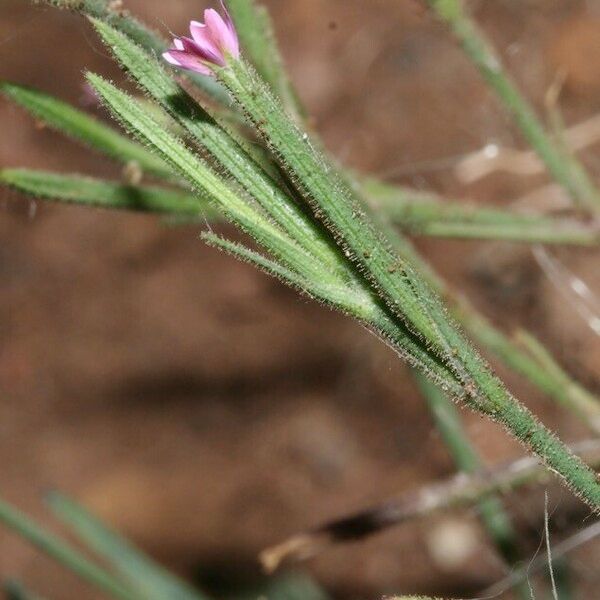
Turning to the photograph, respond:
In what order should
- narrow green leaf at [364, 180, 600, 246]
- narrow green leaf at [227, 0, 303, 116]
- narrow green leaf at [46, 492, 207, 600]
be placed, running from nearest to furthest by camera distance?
narrow green leaf at [227, 0, 303, 116] < narrow green leaf at [364, 180, 600, 246] < narrow green leaf at [46, 492, 207, 600]

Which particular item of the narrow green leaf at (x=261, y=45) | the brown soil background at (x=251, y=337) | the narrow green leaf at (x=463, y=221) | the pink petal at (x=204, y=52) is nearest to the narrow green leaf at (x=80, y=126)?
the narrow green leaf at (x=261, y=45)

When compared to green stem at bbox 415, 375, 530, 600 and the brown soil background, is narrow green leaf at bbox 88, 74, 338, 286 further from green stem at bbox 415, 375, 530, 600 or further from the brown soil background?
the brown soil background

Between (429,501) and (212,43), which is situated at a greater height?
(212,43)

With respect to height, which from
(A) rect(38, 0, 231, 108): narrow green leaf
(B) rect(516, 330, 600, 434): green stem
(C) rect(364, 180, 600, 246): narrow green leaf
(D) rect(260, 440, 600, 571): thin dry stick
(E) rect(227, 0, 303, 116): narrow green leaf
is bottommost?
(D) rect(260, 440, 600, 571): thin dry stick

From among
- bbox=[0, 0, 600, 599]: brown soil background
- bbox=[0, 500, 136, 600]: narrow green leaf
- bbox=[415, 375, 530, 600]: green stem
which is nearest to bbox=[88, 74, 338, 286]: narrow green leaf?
bbox=[415, 375, 530, 600]: green stem

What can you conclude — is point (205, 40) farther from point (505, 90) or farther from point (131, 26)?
point (505, 90)

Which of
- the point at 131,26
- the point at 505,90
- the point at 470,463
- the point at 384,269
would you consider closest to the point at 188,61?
the point at 384,269
